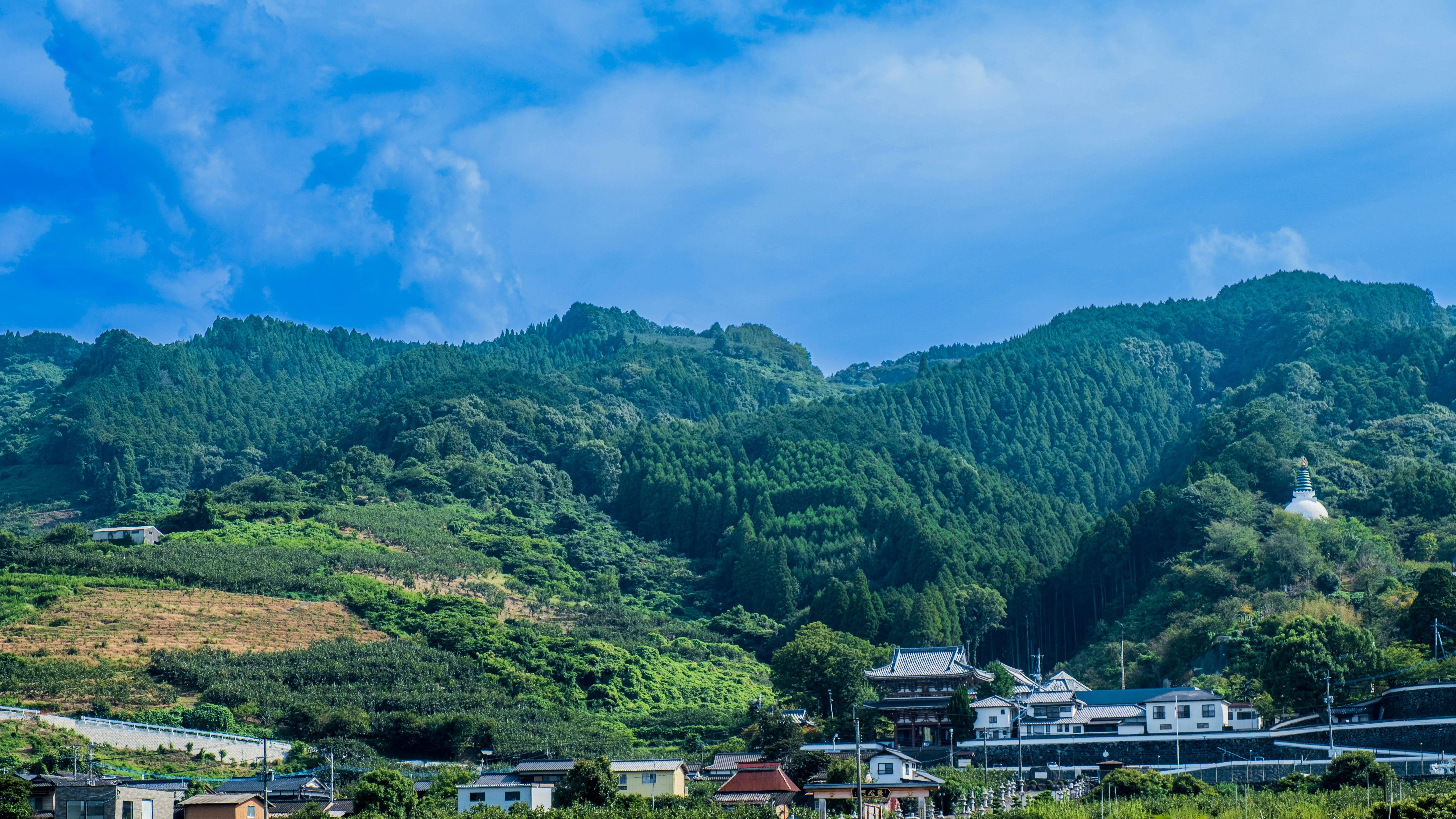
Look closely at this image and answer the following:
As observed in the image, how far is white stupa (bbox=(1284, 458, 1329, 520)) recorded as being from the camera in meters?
78.6

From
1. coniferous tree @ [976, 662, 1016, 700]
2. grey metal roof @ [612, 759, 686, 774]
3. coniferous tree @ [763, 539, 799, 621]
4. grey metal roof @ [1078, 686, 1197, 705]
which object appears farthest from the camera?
coniferous tree @ [763, 539, 799, 621]

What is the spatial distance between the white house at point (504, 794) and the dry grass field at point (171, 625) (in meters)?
24.6

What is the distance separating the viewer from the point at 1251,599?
70562mm

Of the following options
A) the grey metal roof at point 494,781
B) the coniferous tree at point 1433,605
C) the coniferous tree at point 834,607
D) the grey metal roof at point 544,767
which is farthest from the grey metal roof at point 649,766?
the coniferous tree at point 834,607

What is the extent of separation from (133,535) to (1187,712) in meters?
60.7

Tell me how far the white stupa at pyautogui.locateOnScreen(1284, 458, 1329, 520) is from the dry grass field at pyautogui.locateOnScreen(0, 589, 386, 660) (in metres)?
45.7

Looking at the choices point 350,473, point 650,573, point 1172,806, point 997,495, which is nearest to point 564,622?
point 650,573

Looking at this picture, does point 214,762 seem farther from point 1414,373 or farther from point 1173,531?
point 1414,373

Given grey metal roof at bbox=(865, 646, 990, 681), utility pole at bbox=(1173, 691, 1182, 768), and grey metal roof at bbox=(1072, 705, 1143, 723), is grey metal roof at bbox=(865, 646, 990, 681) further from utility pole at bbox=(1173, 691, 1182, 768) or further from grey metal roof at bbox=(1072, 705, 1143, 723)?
utility pole at bbox=(1173, 691, 1182, 768)

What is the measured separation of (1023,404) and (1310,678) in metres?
78.8

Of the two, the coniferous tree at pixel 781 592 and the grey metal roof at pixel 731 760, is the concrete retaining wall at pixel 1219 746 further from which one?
the coniferous tree at pixel 781 592

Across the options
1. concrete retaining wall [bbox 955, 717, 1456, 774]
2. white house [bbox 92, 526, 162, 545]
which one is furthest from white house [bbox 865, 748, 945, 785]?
white house [bbox 92, 526, 162, 545]

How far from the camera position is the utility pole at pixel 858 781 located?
3953cm

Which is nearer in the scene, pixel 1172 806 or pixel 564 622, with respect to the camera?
pixel 1172 806
